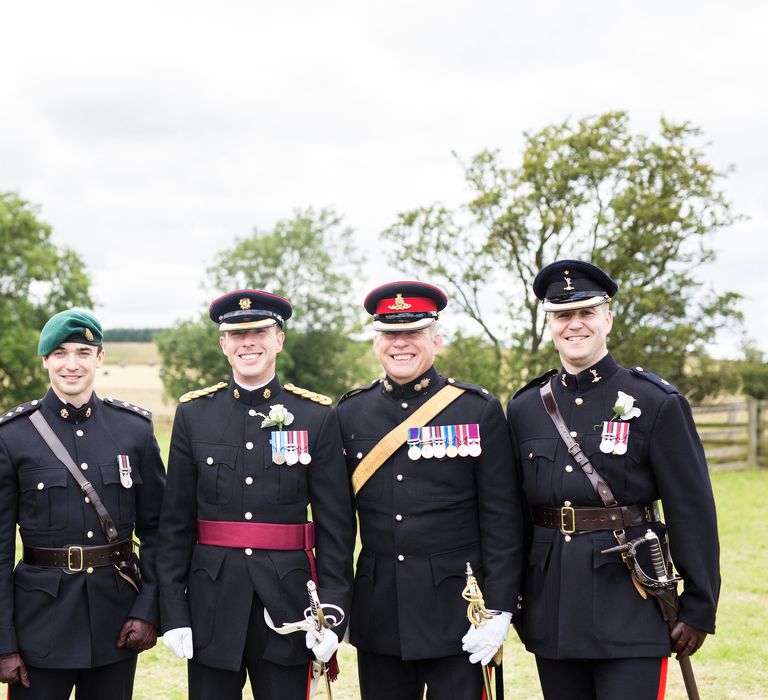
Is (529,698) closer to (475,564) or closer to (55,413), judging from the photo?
(475,564)

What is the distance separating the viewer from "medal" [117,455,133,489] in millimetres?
3721

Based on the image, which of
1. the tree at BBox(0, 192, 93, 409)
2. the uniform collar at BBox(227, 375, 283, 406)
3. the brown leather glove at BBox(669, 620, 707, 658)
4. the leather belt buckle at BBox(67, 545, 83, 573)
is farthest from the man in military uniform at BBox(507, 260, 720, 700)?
the tree at BBox(0, 192, 93, 409)

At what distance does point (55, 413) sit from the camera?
3.78 metres

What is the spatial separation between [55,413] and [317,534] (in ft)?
4.10

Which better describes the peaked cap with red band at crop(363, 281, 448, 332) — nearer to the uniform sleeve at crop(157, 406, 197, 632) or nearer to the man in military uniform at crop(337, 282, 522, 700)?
the man in military uniform at crop(337, 282, 522, 700)

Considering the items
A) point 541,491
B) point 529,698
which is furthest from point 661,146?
point 541,491

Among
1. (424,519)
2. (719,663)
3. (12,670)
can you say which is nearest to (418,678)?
(424,519)

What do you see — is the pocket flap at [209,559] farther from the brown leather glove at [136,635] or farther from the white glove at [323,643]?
the white glove at [323,643]

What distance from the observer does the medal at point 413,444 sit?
3705 mm

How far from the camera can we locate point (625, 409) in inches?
138

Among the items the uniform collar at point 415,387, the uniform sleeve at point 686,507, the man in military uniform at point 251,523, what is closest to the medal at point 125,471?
the man in military uniform at point 251,523

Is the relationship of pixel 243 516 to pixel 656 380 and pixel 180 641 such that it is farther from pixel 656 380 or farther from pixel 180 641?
pixel 656 380

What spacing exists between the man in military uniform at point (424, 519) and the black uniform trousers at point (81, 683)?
97 cm

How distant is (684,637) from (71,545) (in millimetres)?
2454
